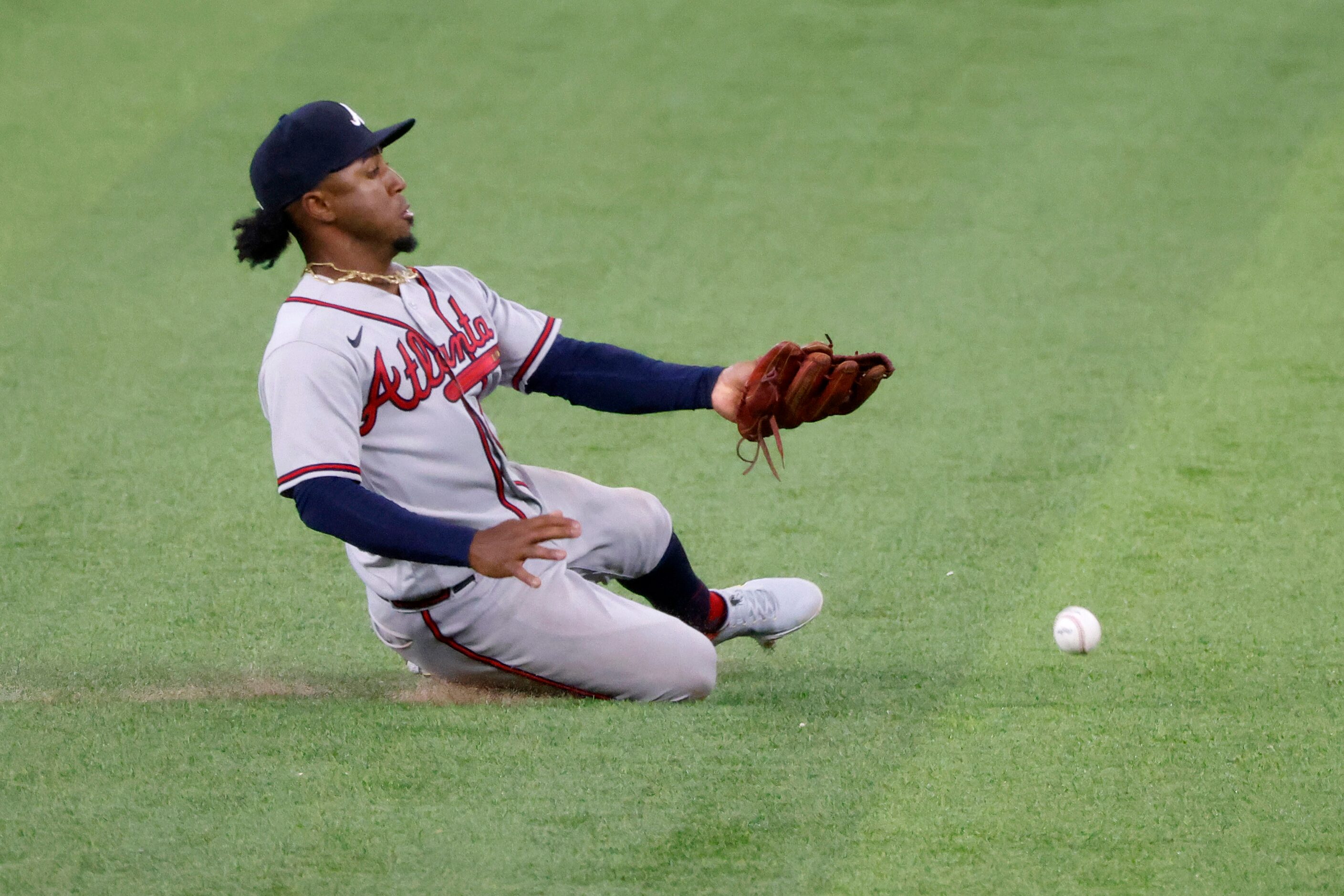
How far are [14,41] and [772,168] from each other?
13.5 feet

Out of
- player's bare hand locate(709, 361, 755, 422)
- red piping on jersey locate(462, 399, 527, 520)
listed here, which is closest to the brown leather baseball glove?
player's bare hand locate(709, 361, 755, 422)

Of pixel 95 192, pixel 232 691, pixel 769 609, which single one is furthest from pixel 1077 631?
pixel 95 192

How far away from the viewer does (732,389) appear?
11.7ft

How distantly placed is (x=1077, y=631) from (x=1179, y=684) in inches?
10.0

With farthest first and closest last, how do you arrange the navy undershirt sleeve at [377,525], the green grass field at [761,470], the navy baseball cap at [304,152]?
the navy baseball cap at [304,152], the navy undershirt sleeve at [377,525], the green grass field at [761,470]

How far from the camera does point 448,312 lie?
11.8 feet

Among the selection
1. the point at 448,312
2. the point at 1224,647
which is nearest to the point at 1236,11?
the point at 1224,647

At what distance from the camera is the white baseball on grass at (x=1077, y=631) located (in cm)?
376

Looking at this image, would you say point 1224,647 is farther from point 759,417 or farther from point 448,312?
point 448,312

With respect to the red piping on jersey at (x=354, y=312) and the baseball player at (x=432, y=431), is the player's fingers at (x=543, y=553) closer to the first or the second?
the baseball player at (x=432, y=431)

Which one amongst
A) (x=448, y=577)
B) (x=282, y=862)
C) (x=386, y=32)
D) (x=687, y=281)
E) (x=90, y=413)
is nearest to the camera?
(x=282, y=862)

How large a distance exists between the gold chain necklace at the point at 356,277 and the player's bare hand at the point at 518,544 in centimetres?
73

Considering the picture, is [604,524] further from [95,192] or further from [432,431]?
[95,192]

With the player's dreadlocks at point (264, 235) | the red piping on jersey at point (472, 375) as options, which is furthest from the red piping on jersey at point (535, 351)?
the player's dreadlocks at point (264, 235)
